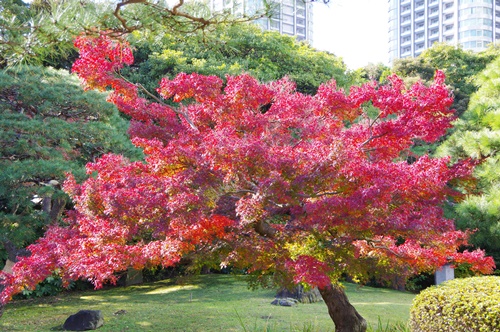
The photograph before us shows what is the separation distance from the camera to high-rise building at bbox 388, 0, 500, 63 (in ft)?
187

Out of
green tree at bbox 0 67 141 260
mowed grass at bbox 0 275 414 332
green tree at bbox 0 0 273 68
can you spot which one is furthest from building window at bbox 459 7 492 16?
green tree at bbox 0 0 273 68

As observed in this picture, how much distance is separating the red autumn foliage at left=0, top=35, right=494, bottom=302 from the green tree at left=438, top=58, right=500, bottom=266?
11.2 ft

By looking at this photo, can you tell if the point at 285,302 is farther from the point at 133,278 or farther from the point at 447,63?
the point at 447,63

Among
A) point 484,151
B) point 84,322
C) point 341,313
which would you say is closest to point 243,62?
point 484,151

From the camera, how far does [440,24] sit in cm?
6103

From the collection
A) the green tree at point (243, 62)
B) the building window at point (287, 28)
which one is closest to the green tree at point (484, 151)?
the green tree at point (243, 62)

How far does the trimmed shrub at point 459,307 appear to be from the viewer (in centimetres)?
398

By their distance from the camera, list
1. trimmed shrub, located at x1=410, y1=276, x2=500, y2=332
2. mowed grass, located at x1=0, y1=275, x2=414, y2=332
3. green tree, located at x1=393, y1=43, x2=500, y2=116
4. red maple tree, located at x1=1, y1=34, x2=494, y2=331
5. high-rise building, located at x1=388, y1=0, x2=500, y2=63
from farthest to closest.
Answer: high-rise building, located at x1=388, y1=0, x2=500, y2=63, green tree, located at x1=393, y1=43, x2=500, y2=116, mowed grass, located at x1=0, y1=275, x2=414, y2=332, red maple tree, located at x1=1, y1=34, x2=494, y2=331, trimmed shrub, located at x1=410, y1=276, x2=500, y2=332

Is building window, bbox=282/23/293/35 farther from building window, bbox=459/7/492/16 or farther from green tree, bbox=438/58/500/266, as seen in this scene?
green tree, bbox=438/58/500/266

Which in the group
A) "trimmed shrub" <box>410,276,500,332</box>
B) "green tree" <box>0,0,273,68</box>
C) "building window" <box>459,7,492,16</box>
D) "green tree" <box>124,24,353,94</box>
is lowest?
"trimmed shrub" <box>410,276,500,332</box>

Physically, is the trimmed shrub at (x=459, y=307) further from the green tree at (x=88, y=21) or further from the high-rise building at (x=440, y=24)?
the high-rise building at (x=440, y=24)

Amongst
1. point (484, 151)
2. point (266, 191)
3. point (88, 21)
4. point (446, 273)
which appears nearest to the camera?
point (88, 21)

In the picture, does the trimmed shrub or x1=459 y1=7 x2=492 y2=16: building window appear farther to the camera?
x1=459 y1=7 x2=492 y2=16: building window

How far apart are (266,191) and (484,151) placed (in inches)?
228
